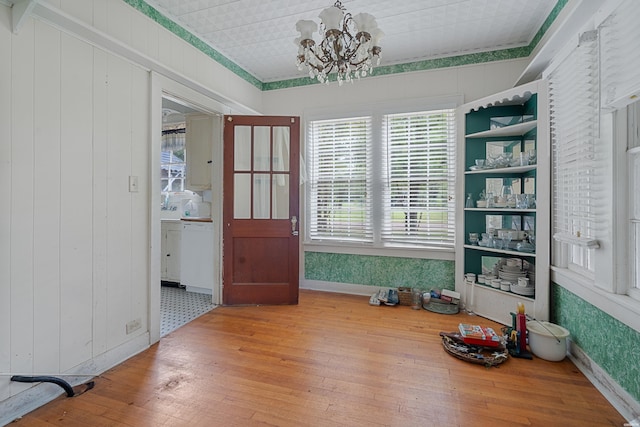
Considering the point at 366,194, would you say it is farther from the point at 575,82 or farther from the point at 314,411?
the point at 314,411

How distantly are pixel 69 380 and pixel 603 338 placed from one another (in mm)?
3440

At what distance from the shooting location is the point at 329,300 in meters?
3.66

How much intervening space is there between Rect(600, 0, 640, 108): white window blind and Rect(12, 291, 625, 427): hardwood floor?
5.82 ft

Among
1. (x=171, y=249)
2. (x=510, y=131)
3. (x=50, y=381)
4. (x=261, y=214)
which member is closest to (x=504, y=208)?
(x=510, y=131)

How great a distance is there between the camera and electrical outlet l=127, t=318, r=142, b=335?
2357 mm

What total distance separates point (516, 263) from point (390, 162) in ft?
5.65

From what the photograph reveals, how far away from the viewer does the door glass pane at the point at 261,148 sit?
3510mm

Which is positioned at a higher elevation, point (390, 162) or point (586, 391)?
point (390, 162)

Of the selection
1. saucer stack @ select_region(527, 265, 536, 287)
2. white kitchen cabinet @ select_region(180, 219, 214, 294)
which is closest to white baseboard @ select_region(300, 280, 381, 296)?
white kitchen cabinet @ select_region(180, 219, 214, 294)

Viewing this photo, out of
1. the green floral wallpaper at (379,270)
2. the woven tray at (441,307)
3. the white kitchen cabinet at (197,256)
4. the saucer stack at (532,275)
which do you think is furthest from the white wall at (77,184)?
the saucer stack at (532,275)

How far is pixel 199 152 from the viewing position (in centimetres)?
395

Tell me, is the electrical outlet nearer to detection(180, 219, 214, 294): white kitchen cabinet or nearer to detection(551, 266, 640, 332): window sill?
detection(180, 219, 214, 294): white kitchen cabinet

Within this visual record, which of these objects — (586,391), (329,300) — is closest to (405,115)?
(329,300)

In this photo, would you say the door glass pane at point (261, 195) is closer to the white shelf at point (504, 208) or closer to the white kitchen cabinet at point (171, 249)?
the white kitchen cabinet at point (171, 249)
